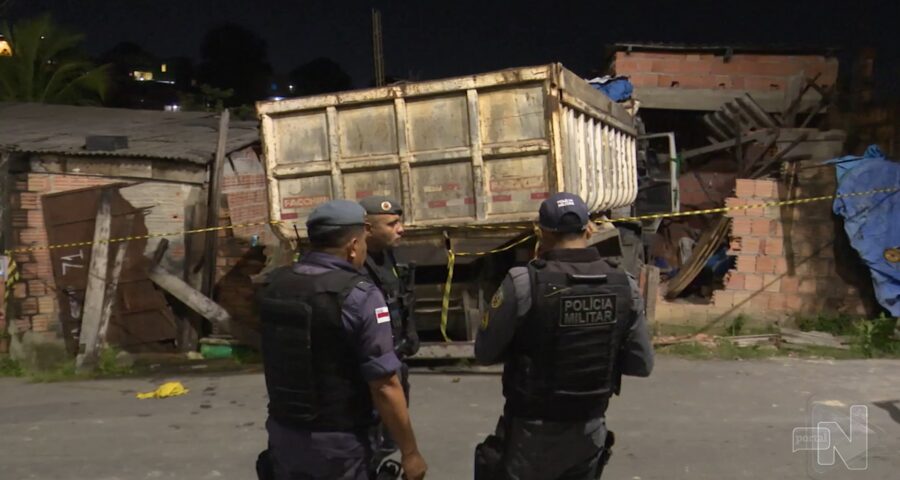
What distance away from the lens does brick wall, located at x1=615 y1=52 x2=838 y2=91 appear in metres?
12.0

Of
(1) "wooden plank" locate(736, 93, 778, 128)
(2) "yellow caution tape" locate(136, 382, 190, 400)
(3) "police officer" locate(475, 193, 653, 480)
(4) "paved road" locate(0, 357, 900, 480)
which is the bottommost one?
(4) "paved road" locate(0, 357, 900, 480)

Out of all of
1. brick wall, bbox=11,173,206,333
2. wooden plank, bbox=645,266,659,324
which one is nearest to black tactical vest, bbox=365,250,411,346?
wooden plank, bbox=645,266,659,324

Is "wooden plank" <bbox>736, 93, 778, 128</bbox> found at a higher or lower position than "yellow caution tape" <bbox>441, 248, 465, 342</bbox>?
higher

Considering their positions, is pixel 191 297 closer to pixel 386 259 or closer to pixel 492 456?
pixel 386 259

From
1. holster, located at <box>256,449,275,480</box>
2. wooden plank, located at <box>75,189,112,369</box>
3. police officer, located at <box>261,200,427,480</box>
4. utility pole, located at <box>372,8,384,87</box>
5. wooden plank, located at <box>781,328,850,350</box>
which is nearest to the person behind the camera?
police officer, located at <box>261,200,427,480</box>

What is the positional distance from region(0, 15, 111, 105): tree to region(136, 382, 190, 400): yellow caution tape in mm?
11569

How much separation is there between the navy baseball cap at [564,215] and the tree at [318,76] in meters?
34.2

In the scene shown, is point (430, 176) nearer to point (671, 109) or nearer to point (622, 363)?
point (622, 363)

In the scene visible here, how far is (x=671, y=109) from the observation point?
12094 millimetres

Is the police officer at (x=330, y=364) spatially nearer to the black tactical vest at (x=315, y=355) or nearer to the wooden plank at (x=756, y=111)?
the black tactical vest at (x=315, y=355)

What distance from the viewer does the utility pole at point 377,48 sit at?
48.0 ft
